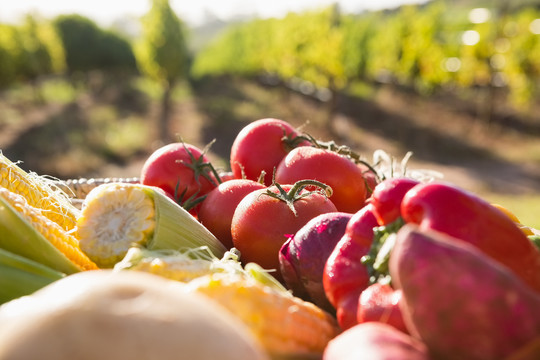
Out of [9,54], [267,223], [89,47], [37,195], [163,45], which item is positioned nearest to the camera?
[267,223]

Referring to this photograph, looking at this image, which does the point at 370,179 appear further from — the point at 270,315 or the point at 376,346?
the point at 376,346

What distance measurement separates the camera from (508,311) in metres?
0.86

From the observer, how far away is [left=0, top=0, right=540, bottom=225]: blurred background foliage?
14.8 metres

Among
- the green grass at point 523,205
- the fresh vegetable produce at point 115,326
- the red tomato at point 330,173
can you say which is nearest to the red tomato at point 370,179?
the red tomato at point 330,173

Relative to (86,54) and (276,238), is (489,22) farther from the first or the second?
(86,54)

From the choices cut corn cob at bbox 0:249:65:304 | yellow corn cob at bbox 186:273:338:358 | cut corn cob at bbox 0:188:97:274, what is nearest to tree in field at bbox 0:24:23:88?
cut corn cob at bbox 0:188:97:274

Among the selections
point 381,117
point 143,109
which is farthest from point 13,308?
point 143,109

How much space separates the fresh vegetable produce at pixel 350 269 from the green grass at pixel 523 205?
691cm

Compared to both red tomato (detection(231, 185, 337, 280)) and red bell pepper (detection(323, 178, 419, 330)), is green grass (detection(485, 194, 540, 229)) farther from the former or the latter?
red bell pepper (detection(323, 178, 419, 330))

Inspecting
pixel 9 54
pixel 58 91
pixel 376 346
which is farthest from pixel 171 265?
pixel 58 91

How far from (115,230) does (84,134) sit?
14945 millimetres

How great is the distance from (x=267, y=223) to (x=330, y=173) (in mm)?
397

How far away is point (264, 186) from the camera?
188cm

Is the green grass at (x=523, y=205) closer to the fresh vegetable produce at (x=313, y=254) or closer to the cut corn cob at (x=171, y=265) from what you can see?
the fresh vegetable produce at (x=313, y=254)
